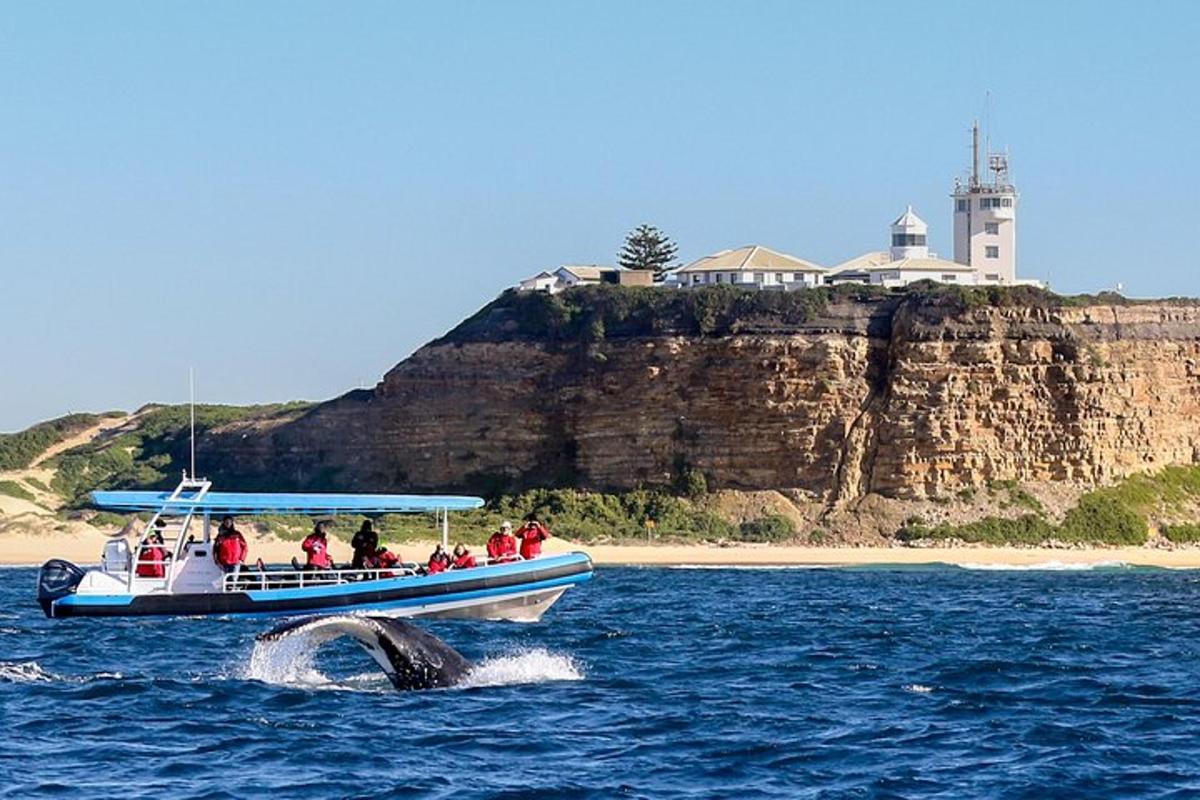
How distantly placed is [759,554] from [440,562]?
32.4m

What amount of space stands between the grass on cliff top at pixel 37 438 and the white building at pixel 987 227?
41246mm

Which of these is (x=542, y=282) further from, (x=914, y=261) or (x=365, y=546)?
(x=365, y=546)

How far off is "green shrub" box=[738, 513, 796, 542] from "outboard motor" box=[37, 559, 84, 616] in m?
39.5

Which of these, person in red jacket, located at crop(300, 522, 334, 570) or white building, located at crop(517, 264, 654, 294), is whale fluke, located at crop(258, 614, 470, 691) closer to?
person in red jacket, located at crop(300, 522, 334, 570)

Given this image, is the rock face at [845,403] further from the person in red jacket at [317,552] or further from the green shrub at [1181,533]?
the person in red jacket at [317,552]

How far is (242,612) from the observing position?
38.8 meters

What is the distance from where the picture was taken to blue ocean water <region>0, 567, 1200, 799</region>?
858 inches

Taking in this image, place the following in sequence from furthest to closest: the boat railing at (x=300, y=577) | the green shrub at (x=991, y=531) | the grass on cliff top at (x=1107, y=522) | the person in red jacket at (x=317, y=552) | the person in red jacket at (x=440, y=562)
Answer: the grass on cliff top at (x=1107, y=522) → the green shrub at (x=991, y=531) → the person in red jacket at (x=440, y=562) → the person in red jacket at (x=317, y=552) → the boat railing at (x=300, y=577)

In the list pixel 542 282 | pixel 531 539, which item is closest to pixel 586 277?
pixel 542 282

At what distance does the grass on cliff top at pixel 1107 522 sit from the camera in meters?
75.5

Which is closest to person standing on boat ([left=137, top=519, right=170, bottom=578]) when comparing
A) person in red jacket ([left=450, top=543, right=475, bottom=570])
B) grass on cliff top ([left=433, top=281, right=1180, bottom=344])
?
person in red jacket ([left=450, top=543, right=475, bottom=570])

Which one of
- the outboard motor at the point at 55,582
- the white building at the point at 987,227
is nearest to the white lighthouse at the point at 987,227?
the white building at the point at 987,227

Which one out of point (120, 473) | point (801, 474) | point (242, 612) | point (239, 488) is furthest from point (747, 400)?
point (242, 612)

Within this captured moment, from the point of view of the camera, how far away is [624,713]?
26.5 m
